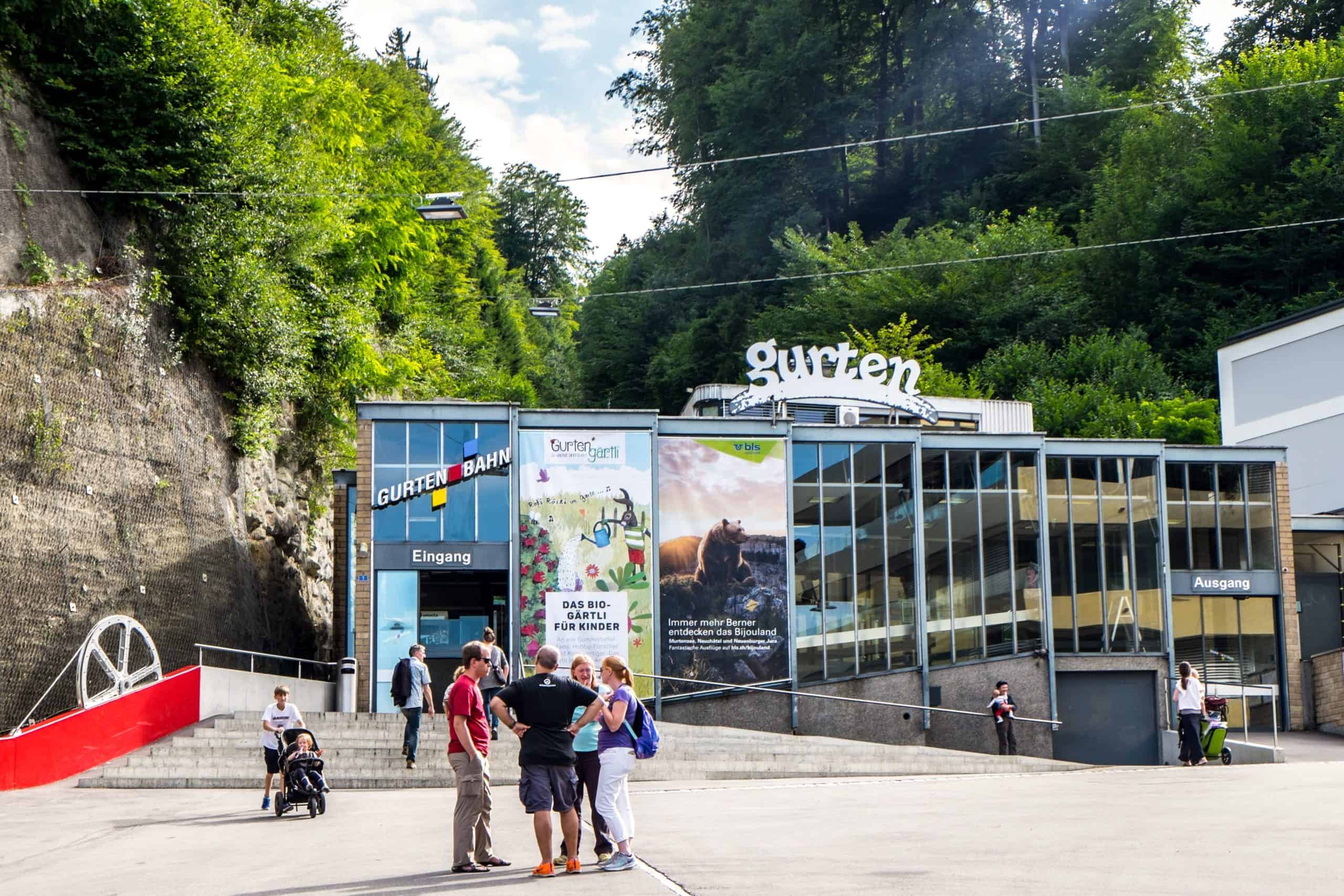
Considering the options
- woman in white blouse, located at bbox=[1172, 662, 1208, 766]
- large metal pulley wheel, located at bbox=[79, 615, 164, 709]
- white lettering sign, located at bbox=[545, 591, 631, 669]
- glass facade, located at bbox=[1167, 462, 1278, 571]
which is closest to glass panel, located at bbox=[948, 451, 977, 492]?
glass facade, located at bbox=[1167, 462, 1278, 571]

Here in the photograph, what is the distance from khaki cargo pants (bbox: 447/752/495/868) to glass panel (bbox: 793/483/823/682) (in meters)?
19.0

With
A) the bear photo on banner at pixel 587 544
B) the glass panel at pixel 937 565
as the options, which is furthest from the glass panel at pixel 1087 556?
the bear photo on banner at pixel 587 544

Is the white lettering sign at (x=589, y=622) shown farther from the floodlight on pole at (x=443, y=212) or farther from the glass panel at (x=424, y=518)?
the floodlight on pole at (x=443, y=212)

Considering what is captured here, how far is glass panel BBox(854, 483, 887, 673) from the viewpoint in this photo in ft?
98.0

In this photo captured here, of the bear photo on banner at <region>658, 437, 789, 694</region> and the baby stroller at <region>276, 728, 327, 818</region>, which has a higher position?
the bear photo on banner at <region>658, 437, 789, 694</region>

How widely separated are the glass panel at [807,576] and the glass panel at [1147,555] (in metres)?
7.78

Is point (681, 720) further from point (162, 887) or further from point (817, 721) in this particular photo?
point (162, 887)

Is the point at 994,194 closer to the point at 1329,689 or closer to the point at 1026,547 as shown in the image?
the point at 1026,547

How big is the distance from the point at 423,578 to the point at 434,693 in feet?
9.72

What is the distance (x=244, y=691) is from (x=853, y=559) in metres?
12.5

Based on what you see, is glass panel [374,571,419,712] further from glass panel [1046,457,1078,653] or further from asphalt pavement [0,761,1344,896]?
glass panel [1046,457,1078,653]

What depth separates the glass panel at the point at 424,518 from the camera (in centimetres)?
2786

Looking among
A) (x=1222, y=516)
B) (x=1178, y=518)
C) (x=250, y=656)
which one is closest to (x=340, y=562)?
(x=250, y=656)

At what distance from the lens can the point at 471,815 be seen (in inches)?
404
